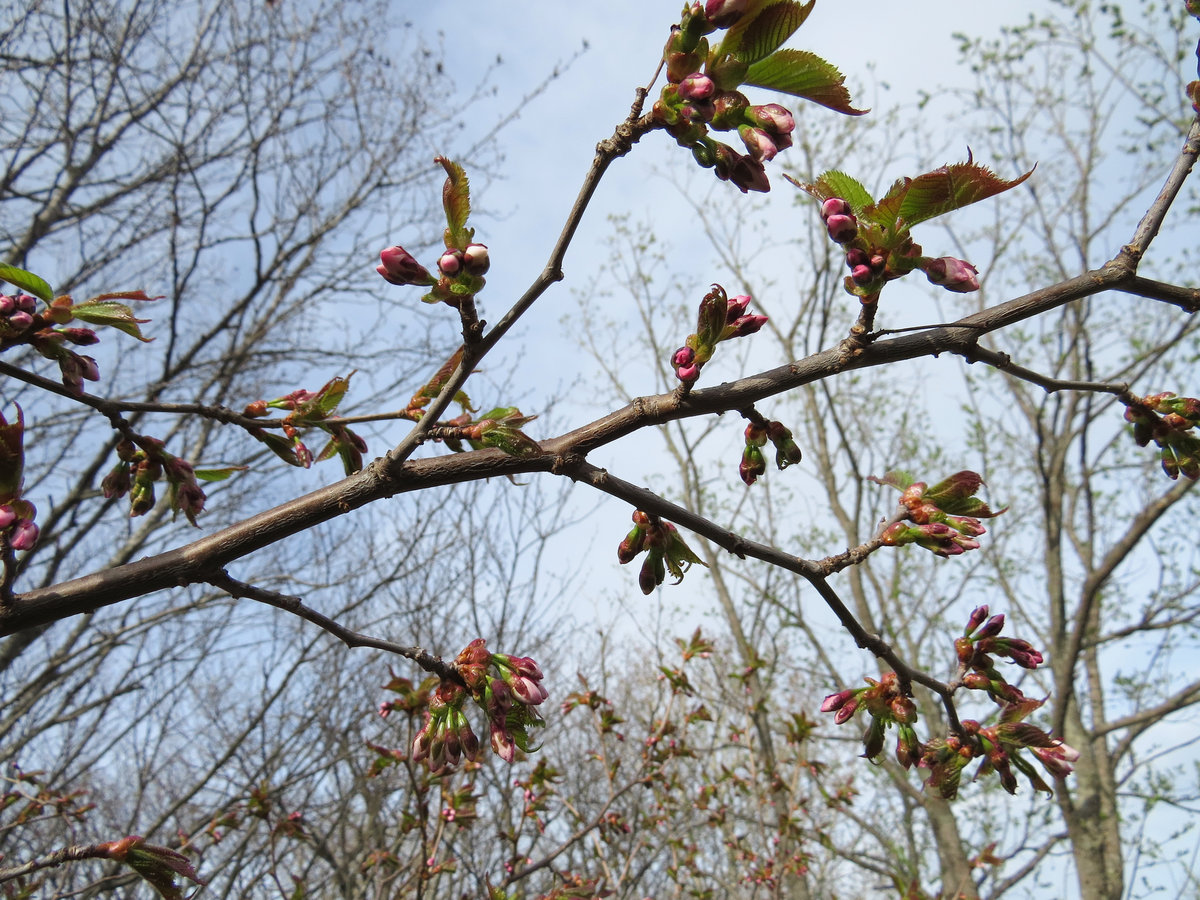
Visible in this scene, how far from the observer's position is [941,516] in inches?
46.4

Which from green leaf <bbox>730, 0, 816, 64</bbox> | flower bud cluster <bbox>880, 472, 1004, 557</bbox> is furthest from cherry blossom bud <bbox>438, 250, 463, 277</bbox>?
flower bud cluster <bbox>880, 472, 1004, 557</bbox>

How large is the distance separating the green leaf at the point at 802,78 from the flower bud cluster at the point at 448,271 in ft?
1.25

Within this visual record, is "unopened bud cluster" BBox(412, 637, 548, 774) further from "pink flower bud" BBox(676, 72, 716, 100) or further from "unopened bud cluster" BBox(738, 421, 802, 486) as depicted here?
"pink flower bud" BBox(676, 72, 716, 100)

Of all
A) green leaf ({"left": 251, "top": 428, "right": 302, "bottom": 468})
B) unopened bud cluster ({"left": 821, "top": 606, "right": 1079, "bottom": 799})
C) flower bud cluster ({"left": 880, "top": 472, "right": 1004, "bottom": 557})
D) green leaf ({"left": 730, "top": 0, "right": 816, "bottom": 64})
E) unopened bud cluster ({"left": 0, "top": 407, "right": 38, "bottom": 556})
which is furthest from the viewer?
green leaf ({"left": 251, "top": 428, "right": 302, "bottom": 468})

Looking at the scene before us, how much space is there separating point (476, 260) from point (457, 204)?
0.07 meters

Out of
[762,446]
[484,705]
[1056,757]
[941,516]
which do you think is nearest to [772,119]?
[762,446]

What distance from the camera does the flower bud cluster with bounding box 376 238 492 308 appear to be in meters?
0.91

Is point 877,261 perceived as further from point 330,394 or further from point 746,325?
point 330,394

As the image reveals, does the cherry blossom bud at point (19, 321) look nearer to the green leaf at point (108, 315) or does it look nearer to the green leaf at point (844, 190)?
the green leaf at point (108, 315)

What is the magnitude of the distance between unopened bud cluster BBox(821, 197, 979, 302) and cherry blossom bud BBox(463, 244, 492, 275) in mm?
433

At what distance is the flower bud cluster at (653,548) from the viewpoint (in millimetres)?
1205

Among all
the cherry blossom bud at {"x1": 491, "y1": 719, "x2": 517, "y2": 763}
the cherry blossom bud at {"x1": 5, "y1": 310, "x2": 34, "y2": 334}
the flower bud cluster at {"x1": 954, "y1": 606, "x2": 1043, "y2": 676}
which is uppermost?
the cherry blossom bud at {"x1": 5, "y1": 310, "x2": 34, "y2": 334}

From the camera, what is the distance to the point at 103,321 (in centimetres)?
115

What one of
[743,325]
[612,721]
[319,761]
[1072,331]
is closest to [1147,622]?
[1072,331]
